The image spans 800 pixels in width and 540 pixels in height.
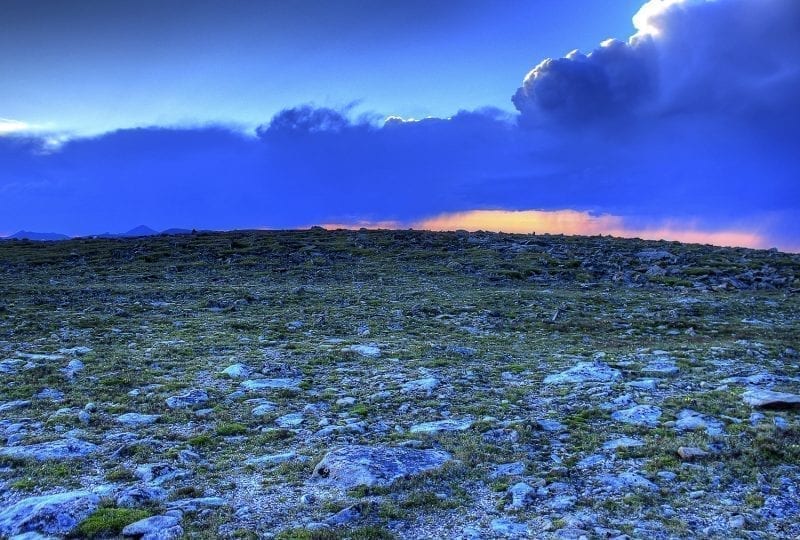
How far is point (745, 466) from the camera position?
8234 mm

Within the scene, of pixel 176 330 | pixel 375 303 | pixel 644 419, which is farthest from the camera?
pixel 375 303

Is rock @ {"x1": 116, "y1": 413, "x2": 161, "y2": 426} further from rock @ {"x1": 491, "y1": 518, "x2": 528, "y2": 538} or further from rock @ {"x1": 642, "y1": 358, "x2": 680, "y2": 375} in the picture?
rock @ {"x1": 642, "y1": 358, "x2": 680, "y2": 375}

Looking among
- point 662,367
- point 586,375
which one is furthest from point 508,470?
point 662,367

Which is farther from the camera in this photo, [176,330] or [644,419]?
[176,330]

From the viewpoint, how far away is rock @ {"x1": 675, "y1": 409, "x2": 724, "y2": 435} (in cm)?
968

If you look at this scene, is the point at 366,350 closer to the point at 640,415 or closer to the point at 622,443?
the point at 640,415

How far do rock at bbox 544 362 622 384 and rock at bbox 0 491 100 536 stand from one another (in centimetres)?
1003

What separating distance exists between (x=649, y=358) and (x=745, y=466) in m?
7.71

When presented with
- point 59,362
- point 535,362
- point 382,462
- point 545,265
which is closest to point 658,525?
point 382,462

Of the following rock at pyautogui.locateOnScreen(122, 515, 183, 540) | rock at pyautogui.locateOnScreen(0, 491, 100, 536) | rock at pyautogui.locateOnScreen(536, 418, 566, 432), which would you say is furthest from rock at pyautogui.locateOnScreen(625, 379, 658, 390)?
rock at pyautogui.locateOnScreen(0, 491, 100, 536)

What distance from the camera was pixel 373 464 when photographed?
8.33 meters

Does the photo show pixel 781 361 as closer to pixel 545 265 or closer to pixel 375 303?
pixel 375 303

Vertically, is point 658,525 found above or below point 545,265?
below

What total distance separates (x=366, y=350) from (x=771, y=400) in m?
10.3
